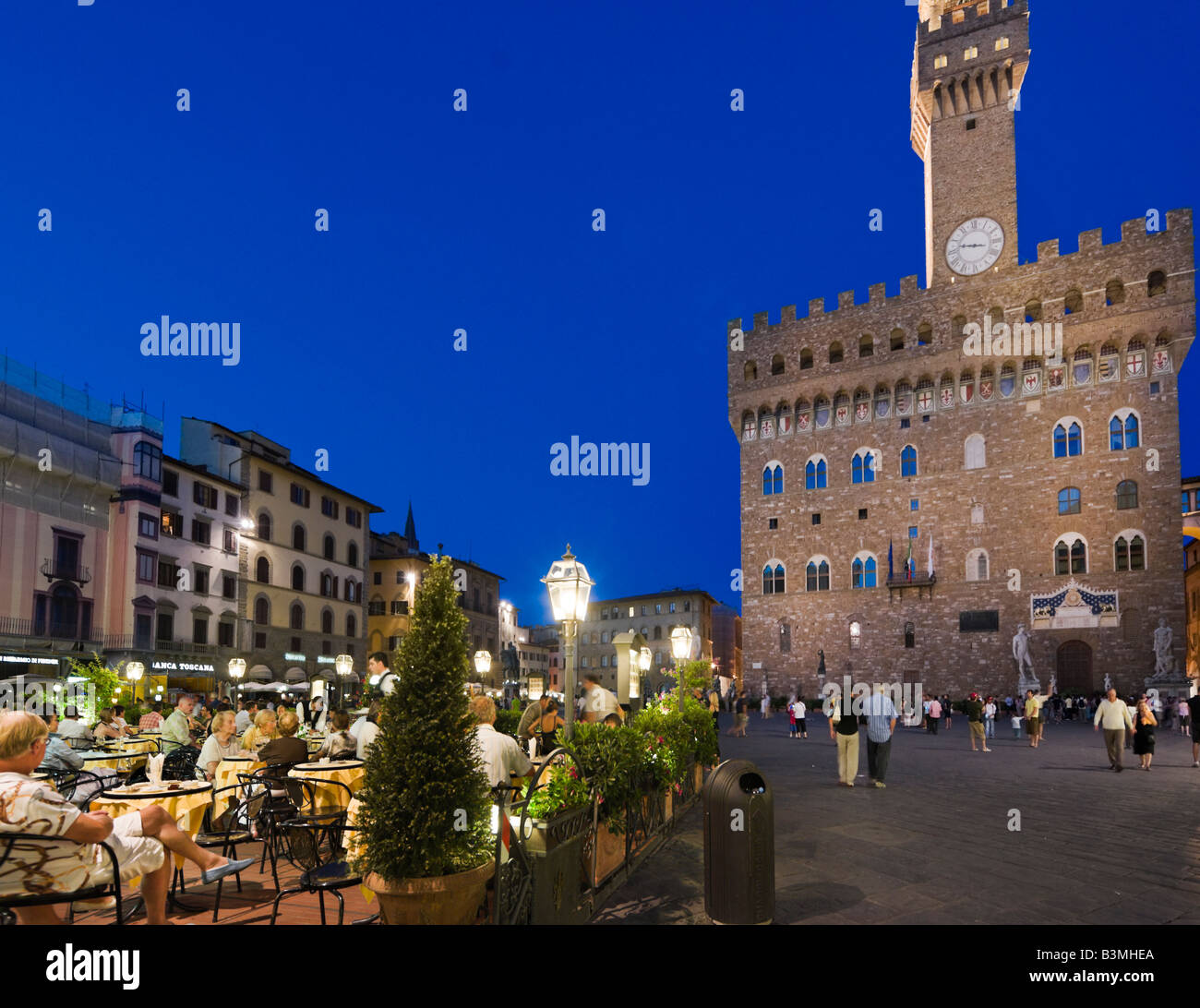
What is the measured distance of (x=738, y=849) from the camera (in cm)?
521

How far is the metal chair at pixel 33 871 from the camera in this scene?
3.56 m

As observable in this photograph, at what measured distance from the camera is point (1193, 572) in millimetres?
48031

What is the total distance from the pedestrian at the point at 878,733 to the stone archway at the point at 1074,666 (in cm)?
2653

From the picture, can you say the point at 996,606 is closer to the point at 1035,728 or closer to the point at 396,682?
the point at 1035,728

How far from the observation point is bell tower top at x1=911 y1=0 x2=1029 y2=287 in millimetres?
39156

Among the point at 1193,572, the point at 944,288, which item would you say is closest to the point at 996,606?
the point at 944,288

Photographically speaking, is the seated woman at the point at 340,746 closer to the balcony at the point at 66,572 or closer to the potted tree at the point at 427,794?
the potted tree at the point at 427,794

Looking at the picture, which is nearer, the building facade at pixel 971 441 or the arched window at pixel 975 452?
the building facade at pixel 971 441

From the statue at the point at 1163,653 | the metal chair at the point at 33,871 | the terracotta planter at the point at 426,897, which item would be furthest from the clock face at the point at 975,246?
the metal chair at the point at 33,871

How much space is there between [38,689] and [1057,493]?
125 ft

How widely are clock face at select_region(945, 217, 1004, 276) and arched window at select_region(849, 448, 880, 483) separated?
9734 mm

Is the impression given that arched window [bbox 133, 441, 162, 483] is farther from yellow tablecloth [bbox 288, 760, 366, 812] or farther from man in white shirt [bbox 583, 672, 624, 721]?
yellow tablecloth [bbox 288, 760, 366, 812]

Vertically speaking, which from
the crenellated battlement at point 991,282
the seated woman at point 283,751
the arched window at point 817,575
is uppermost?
the crenellated battlement at point 991,282

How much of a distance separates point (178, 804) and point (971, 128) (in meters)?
45.8
